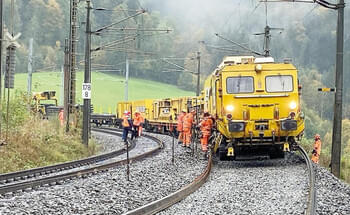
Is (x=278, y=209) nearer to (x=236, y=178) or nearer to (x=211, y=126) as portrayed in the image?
(x=236, y=178)

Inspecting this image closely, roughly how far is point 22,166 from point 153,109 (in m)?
25.5

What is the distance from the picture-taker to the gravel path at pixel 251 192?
30.2 ft

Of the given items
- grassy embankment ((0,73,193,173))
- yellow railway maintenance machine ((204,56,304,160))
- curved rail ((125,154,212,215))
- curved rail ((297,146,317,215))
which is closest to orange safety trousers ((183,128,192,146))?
grassy embankment ((0,73,193,173))

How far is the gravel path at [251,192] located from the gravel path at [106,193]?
2.48 feet

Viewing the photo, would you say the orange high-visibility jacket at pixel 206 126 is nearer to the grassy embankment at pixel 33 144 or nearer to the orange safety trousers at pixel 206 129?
the orange safety trousers at pixel 206 129

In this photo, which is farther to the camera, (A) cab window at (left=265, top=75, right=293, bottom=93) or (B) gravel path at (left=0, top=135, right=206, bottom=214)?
(A) cab window at (left=265, top=75, right=293, bottom=93)

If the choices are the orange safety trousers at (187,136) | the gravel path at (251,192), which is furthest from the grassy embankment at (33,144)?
the gravel path at (251,192)

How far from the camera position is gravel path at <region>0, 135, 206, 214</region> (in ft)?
28.9

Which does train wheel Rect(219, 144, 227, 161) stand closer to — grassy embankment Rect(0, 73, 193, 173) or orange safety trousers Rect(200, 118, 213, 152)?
orange safety trousers Rect(200, 118, 213, 152)

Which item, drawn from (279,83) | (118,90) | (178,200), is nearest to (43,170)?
(178,200)

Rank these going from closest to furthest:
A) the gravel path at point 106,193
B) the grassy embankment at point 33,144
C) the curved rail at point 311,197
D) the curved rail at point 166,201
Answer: the curved rail at point 166,201 < the curved rail at point 311,197 < the gravel path at point 106,193 < the grassy embankment at point 33,144

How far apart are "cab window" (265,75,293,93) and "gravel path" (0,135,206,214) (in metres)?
3.12

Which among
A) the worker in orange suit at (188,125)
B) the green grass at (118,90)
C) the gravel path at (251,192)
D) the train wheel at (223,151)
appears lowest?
the gravel path at (251,192)

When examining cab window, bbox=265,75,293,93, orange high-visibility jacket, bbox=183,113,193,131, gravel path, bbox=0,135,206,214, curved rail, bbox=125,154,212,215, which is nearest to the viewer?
curved rail, bbox=125,154,212,215
